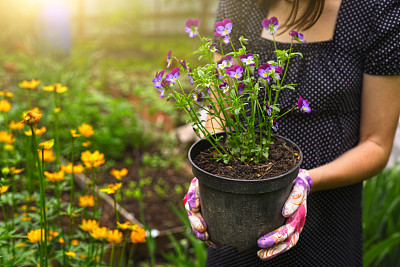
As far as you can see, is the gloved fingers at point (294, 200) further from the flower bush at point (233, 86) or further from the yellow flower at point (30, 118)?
the yellow flower at point (30, 118)

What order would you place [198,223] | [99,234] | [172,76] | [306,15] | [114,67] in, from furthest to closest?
1. [114,67]
2. [306,15]
3. [99,234]
4. [198,223]
5. [172,76]

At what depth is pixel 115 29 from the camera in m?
8.59

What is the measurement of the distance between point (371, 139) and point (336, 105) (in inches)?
6.3

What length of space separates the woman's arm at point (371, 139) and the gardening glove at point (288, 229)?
0.18m

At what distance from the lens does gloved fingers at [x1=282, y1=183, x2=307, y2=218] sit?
3.16 ft

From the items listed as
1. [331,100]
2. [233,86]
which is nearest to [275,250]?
[233,86]

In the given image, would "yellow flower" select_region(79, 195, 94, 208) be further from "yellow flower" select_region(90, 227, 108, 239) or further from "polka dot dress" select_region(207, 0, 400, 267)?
"polka dot dress" select_region(207, 0, 400, 267)

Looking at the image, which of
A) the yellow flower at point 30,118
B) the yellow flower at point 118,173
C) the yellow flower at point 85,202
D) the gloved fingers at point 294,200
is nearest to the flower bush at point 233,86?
the gloved fingers at point 294,200

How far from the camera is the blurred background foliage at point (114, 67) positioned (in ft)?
7.14

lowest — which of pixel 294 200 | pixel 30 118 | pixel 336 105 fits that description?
pixel 294 200

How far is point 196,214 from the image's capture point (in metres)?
1.04

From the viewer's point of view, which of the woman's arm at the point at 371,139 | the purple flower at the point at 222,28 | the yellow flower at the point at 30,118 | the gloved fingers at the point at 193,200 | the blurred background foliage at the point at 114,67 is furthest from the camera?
the blurred background foliage at the point at 114,67

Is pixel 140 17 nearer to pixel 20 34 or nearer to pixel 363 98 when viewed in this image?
pixel 20 34

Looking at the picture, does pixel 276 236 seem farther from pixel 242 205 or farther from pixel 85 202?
pixel 85 202
